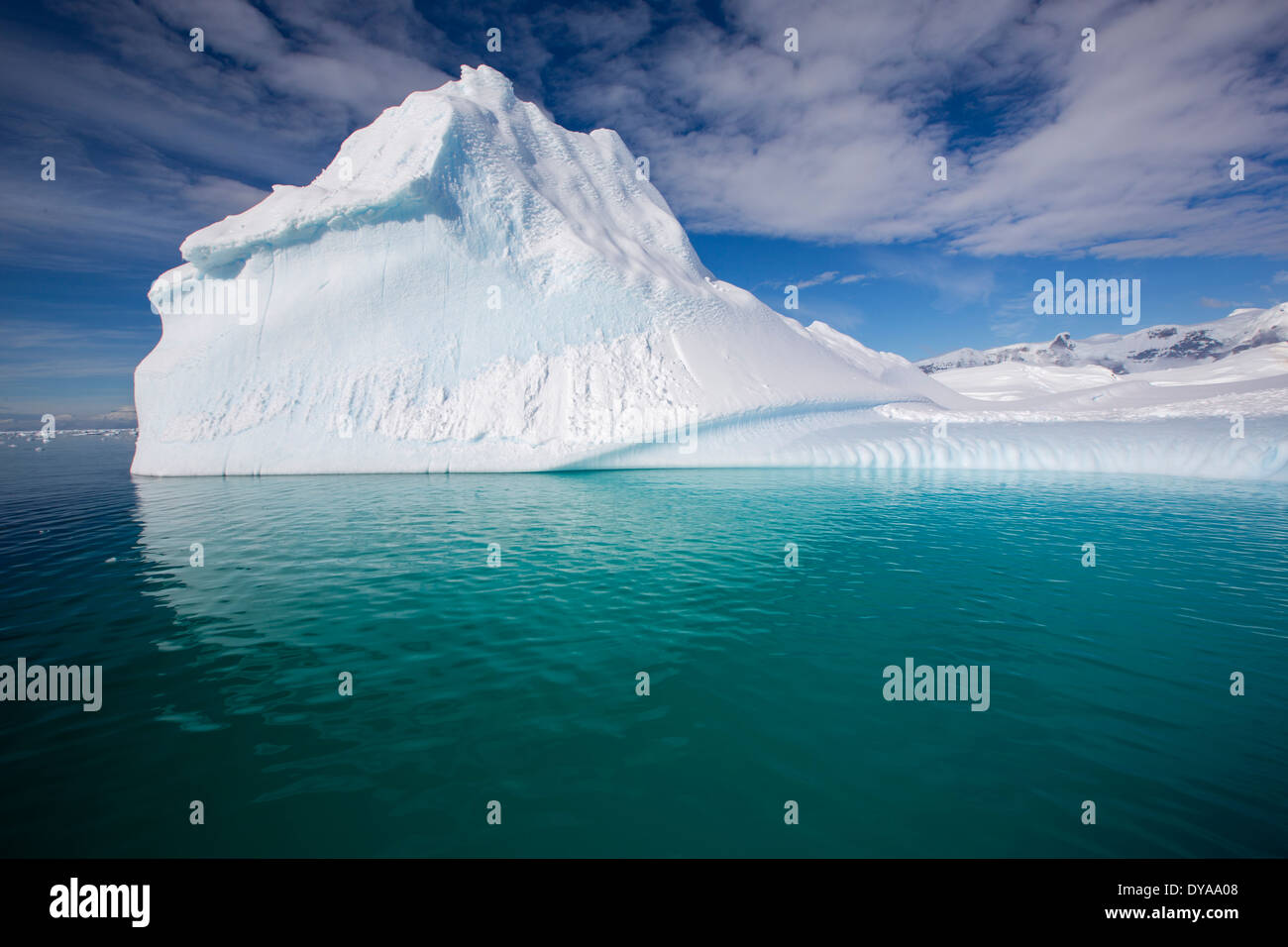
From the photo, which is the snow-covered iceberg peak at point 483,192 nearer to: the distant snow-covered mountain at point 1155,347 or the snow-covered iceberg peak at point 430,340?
the snow-covered iceberg peak at point 430,340

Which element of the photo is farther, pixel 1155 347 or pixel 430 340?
pixel 1155 347

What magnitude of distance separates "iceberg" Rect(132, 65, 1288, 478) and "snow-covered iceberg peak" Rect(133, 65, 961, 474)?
3.6 inches

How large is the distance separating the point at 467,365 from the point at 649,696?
2143cm

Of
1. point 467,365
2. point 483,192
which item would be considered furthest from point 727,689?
point 483,192

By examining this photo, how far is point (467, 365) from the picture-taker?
23938 mm

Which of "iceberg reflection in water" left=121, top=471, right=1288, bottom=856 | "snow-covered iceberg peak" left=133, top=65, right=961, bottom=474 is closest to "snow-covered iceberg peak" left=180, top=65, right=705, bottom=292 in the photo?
"snow-covered iceberg peak" left=133, top=65, right=961, bottom=474

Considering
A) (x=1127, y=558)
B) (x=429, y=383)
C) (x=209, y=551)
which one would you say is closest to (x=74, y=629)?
(x=209, y=551)

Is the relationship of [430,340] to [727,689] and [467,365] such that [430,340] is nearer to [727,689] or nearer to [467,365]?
[467,365]

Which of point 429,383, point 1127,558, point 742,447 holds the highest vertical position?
point 429,383

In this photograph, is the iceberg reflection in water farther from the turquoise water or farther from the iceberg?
the iceberg

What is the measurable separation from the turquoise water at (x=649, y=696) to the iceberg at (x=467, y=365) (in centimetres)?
1165

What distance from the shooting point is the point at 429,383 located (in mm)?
23453
